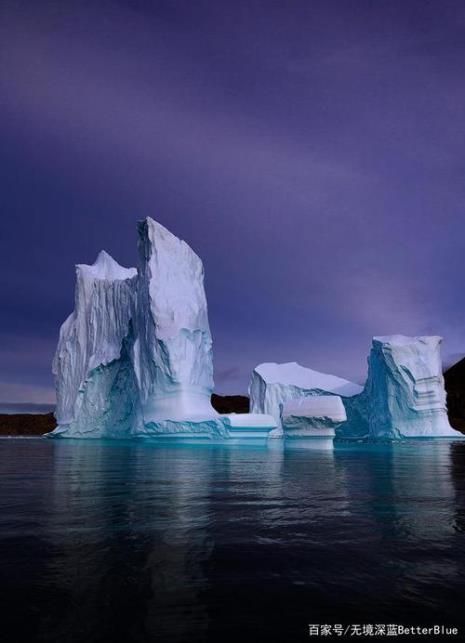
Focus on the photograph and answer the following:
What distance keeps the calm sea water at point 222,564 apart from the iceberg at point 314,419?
15.6 meters

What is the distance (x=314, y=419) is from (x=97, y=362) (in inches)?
672

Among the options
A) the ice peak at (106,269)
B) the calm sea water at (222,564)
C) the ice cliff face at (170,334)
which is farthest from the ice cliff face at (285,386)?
the calm sea water at (222,564)

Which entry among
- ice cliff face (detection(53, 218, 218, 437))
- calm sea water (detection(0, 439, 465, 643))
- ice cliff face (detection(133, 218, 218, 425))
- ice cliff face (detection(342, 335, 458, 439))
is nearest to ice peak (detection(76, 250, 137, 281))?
ice cliff face (detection(53, 218, 218, 437))

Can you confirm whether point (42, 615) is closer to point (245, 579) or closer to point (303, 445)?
point (245, 579)

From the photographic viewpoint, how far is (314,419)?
23.4m

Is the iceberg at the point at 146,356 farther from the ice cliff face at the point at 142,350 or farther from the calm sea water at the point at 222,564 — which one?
the calm sea water at the point at 222,564

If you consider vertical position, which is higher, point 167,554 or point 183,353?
point 183,353

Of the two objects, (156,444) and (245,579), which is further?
(156,444)

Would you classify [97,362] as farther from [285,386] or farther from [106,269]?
[285,386]

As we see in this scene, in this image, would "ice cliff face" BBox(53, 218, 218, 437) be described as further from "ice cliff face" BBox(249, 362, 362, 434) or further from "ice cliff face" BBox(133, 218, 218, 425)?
"ice cliff face" BBox(249, 362, 362, 434)

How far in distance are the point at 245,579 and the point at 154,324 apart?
26111 millimetres

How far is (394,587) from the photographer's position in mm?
3014

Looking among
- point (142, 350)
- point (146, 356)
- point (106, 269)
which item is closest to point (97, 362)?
point (142, 350)

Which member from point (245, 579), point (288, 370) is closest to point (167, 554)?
point (245, 579)
